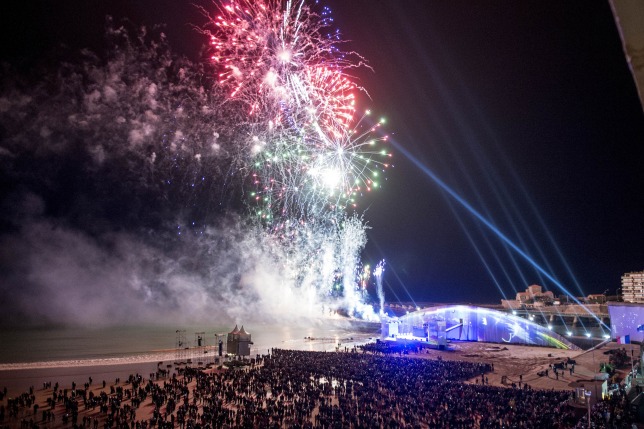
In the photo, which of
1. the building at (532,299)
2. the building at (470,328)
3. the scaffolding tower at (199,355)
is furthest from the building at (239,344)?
the building at (532,299)

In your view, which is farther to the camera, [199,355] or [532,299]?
[532,299]

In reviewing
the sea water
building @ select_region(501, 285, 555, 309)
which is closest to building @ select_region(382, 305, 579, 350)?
the sea water

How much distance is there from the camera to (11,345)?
141ft

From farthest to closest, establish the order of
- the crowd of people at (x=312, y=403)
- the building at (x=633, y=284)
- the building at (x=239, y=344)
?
1. the building at (x=633, y=284)
2. the building at (x=239, y=344)
3. the crowd of people at (x=312, y=403)

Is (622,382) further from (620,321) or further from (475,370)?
(620,321)

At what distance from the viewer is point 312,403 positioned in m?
19.3

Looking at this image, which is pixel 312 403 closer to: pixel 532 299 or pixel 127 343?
pixel 127 343

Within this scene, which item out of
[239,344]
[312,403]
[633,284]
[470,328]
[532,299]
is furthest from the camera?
[532,299]

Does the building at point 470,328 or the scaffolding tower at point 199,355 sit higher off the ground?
the building at point 470,328

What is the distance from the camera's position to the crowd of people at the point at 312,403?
54.2ft

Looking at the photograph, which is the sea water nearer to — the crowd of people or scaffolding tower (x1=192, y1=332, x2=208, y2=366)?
scaffolding tower (x1=192, y1=332, x2=208, y2=366)

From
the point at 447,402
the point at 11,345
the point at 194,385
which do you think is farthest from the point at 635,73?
the point at 11,345

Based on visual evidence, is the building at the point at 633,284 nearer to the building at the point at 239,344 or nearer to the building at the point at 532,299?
the building at the point at 532,299

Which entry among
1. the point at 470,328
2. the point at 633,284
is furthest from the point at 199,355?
the point at 633,284
